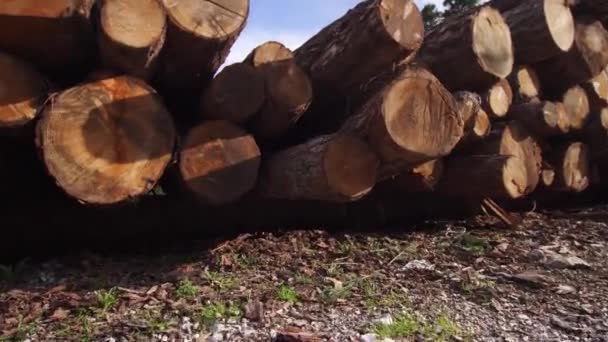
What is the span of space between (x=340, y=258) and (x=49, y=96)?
1.59 metres

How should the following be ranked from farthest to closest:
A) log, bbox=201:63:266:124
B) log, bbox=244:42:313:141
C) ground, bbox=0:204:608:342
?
log, bbox=244:42:313:141 < log, bbox=201:63:266:124 < ground, bbox=0:204:608:342

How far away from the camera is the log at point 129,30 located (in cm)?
306

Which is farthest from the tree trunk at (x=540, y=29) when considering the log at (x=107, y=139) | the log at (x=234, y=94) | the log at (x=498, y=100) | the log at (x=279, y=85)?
the log at (x=107, y=139)

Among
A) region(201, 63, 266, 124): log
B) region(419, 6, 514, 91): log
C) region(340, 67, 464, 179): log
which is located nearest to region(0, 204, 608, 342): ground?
region(340, 67, 464, 179): log

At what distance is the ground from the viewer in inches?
112

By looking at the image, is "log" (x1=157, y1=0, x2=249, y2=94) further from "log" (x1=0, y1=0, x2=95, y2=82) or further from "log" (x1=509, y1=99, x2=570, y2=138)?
"log" (x1=509, y1=99, x2=570, y2=138)

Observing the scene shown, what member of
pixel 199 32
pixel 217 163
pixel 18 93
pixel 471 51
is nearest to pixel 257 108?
pixel 217 163

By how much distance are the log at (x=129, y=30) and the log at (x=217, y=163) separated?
0.51 metres

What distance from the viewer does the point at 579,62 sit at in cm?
489

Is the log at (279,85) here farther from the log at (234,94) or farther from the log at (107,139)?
the log at (107,139)

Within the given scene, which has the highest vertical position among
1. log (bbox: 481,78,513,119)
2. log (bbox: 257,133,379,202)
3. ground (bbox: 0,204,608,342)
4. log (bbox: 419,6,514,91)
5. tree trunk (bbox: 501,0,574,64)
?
tree trunk (bbox: 501,0,574,64)

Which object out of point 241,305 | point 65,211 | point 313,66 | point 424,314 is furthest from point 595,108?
point 65,211

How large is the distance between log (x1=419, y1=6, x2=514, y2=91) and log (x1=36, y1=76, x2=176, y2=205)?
178 centimetres

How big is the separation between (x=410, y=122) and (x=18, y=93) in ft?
5.65
